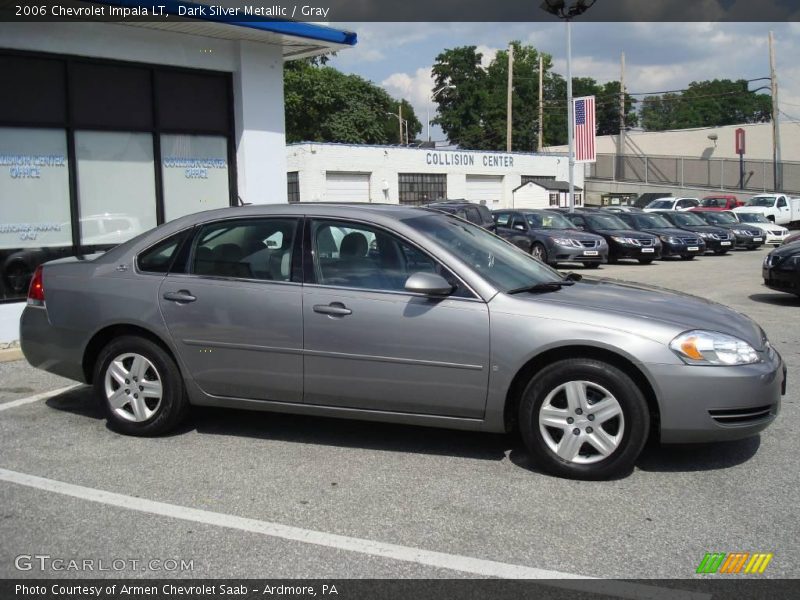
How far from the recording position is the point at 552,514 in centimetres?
417

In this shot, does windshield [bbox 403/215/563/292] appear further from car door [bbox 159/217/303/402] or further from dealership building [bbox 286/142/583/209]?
dealership building [bbox 286/142/583/209]

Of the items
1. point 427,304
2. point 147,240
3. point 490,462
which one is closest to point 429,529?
point 490,462

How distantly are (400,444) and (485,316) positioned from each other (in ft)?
3.92

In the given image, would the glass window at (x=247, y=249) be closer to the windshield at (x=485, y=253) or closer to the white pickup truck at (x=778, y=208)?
the windshield at (x=485, y=253)

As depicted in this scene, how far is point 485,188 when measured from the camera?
151 ft

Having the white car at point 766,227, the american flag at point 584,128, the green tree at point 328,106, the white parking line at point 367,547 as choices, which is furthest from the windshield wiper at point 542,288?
the green tree at point 328,106

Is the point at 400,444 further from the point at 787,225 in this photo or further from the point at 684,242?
the point at 787,225

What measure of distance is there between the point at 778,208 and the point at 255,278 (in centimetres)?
3385

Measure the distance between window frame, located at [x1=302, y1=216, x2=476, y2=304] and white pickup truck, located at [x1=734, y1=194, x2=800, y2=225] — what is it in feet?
106

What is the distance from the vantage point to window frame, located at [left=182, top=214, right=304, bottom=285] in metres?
5.23

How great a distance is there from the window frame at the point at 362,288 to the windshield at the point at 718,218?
25.1 m

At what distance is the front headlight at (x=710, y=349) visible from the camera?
14.7ft

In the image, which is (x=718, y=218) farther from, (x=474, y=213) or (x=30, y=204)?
(x=30, y=204)

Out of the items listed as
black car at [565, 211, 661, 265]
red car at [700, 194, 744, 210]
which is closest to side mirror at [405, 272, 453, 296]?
black car at [565, 211, 661, 265]
